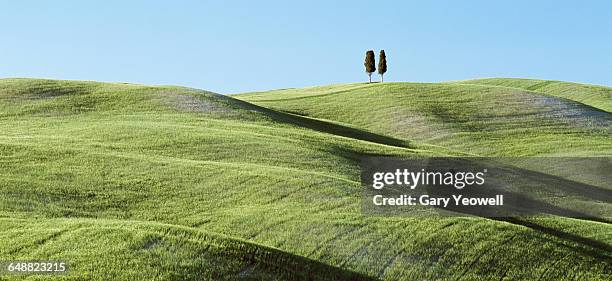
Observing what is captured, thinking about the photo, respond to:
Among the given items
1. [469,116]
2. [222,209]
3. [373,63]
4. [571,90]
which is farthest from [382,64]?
[222,209]

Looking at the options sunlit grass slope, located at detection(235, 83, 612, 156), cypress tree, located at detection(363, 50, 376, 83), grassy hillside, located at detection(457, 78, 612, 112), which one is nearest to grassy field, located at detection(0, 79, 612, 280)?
sunlit grass slope, located at detection(235, 83, 612, 156)

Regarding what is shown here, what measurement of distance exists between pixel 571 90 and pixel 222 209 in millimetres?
92033

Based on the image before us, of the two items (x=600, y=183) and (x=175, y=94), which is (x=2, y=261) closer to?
(x=600, y=183)

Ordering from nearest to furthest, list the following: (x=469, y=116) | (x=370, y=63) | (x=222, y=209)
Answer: (x=222, y=209), (x=469, y=116), (x=370, y=63)

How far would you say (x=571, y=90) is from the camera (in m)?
108

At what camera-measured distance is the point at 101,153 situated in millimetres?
35438

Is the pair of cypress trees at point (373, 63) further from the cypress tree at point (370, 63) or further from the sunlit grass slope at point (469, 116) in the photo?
the sunlit grass slope at point (469, 116)

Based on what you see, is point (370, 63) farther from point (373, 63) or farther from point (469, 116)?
point (469, 116)

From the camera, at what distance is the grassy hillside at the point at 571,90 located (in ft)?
319

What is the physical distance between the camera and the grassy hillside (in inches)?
3834

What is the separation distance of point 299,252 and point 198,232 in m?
3.04

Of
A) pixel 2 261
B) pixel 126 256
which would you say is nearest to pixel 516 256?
pixel 126 256

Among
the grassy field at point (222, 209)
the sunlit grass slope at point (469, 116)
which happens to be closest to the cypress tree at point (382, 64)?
the sunlit grass slope at point (469, 116)

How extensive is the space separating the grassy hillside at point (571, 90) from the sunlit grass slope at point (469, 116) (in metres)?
23.5
